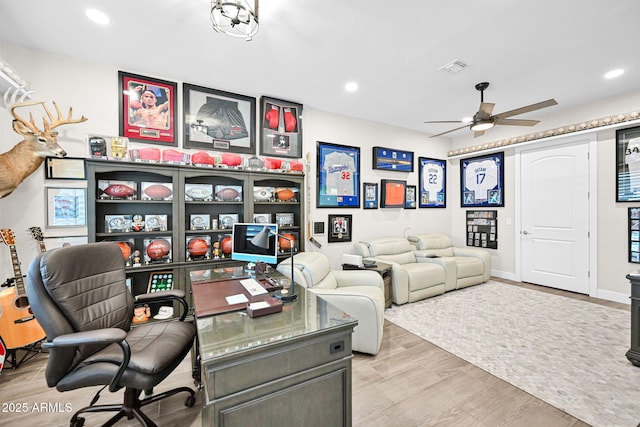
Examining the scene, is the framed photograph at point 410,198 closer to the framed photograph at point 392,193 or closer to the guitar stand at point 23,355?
the framed photograph at point 392,193

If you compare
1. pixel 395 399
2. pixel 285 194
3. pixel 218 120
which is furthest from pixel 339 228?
pixel 395 399

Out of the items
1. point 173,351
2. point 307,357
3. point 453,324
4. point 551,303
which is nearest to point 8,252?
point 173,351

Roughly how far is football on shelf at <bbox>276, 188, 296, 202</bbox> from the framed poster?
4.90m

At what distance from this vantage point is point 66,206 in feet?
9.04

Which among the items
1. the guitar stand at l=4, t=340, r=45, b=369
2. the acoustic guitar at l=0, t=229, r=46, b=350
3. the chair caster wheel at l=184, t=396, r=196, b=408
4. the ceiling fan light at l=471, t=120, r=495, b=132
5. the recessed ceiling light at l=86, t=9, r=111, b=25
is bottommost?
the chair caster wheel at l=184, t=396, r=196, b=408

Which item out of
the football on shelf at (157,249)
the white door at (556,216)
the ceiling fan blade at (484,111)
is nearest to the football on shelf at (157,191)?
the football on shelf at (157,249)

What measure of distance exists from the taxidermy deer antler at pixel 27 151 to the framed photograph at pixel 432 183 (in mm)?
5546

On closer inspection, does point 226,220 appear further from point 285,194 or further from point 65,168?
point 65,168

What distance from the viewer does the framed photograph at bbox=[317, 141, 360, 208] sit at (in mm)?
4363

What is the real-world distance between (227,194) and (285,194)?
807 mm

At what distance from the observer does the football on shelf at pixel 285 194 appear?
3.81 meters

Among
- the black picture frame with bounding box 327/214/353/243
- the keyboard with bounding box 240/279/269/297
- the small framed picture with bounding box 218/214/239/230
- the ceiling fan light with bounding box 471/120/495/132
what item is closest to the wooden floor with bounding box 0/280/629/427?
the keyboard with bounding box 240/279/269/297

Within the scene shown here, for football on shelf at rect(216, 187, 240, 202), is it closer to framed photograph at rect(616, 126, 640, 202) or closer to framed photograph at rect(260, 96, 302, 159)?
framed photograph at rect(260, 96, 302, 159)

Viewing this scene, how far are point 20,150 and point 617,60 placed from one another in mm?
6280
